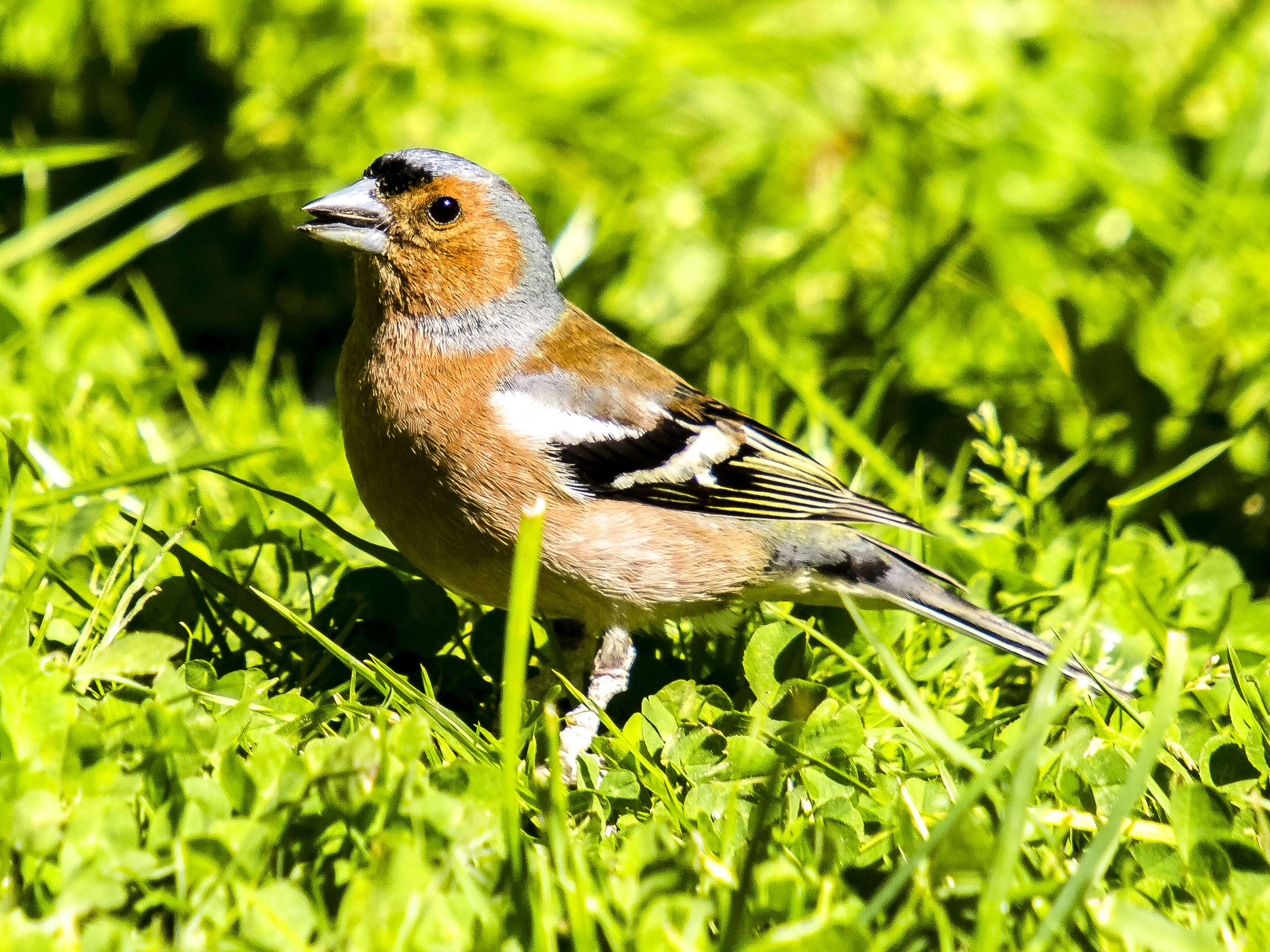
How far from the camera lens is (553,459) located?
2.76m

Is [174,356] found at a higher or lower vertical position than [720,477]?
lower

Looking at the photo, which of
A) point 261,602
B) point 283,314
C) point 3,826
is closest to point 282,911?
point 3,826

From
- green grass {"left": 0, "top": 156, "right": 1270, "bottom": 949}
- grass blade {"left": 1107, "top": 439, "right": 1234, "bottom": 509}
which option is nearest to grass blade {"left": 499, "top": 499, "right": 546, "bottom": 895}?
green grass {"left": 0, "top": 156, "right": 1270, "bottom": 949}

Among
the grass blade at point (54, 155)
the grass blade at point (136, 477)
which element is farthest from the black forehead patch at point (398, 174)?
the grass blade at point (54, 155)

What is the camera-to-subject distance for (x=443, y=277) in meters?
2.95

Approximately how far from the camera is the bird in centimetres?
268

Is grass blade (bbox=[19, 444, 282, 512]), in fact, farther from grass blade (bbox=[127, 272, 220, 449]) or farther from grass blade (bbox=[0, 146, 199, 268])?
grass blade (bbox=[0, 146, 199, 268])

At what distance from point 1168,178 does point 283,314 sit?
3411 mm

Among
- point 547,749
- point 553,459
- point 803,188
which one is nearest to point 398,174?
point 553,459

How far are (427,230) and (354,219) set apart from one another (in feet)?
0.56

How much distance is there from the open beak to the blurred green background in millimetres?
1256

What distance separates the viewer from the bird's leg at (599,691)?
8.52 feet

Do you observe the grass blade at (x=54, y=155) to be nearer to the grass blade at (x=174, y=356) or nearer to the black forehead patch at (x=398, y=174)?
the grass blade at (x=174, y=356)

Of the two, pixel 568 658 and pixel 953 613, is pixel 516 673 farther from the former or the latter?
pixel 953 613
